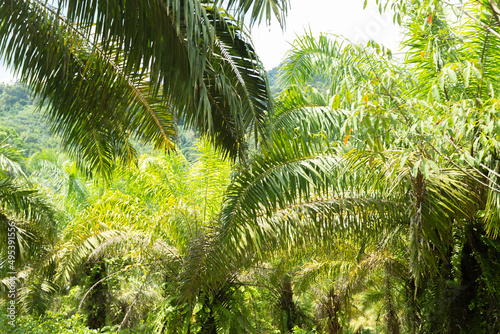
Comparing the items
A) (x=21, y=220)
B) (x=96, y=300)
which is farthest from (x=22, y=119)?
(x=21, y=220)

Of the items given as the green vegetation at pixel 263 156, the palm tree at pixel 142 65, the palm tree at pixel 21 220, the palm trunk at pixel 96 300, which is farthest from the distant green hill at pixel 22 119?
the palm tree at pixel 142 65

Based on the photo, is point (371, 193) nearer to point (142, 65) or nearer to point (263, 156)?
point (263, 156)

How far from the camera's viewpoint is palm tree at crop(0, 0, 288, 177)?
3.22m

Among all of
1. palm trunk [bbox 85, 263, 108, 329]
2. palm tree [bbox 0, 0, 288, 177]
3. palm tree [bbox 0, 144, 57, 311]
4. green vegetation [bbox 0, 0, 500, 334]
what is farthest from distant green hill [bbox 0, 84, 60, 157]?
palm tree [bbox 0, 0, 288, 177]

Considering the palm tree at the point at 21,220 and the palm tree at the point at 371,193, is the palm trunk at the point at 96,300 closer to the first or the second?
the palm tree at the point at 21,220

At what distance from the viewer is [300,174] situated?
546cm

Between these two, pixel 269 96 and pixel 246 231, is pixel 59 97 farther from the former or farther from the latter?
pixel 246 231

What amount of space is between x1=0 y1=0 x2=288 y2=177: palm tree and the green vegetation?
2 cm

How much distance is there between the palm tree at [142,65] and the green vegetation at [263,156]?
0.02 meters

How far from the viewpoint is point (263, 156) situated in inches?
228

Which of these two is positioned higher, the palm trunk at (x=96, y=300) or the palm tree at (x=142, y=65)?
the palm tree at (x=142, y=65)

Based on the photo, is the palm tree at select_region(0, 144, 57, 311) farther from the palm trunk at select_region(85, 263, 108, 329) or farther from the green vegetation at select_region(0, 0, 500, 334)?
the palm trunk at select_region(85, 263, 108, 329)

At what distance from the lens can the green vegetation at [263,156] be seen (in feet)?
12.1

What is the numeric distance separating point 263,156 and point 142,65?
2.43 m
